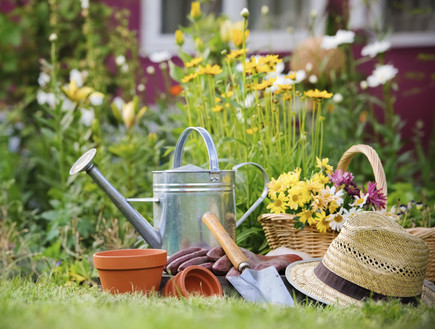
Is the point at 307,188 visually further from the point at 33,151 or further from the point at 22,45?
the point at 22,45

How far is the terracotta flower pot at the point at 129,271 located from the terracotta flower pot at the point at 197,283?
68 millimetres

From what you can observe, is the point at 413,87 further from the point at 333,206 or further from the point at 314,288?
the point at 314,288

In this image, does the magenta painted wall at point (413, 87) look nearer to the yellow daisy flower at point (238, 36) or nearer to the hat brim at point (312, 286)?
the yellow daisy flower at point (238, 36)

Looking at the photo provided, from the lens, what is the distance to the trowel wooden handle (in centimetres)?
213

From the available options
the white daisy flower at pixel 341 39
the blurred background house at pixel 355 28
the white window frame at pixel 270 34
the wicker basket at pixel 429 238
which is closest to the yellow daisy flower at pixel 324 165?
the wicker basket at pixel 429 238

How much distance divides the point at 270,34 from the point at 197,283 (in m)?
4.16

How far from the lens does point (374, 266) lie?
1899 mm

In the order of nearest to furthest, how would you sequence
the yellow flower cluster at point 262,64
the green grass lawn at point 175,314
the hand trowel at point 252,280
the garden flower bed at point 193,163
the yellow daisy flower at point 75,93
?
1. the green grass lawn at point 175,314
2. the garden flower bed at point 193,163
3. the hand trowel at point 252,280
4. the yellow flower cluster at point 262,64
5. the yellow daisy flower at point 75,93

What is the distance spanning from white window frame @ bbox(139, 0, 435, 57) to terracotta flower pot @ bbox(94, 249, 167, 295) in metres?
3.75

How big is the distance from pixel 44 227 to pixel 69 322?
7.99ft

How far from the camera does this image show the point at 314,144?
2.75 meters

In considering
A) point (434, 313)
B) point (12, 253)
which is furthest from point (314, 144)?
point (12, 253)

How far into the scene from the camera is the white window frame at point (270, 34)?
18.3ft

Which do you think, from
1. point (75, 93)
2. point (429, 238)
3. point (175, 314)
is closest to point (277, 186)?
point (429, 238)
